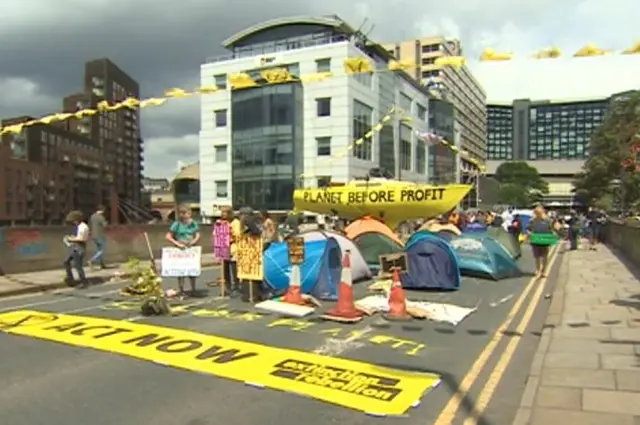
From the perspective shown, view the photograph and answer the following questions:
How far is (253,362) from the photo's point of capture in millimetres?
6910

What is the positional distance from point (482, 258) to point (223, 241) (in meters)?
6.70

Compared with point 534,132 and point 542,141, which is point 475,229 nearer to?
point 534,132

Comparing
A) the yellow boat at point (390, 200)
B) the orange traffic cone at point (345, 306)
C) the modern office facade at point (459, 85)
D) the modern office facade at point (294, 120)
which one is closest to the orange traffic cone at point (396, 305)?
the orange traffic cone at point (345, 306)

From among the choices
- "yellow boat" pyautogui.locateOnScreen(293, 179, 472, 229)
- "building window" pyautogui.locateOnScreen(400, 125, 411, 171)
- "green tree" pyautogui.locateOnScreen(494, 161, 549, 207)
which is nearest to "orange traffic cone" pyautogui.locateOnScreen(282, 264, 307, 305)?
"yellow boat" pyautogui.locateOnScreen(293, 179, 472, 229)

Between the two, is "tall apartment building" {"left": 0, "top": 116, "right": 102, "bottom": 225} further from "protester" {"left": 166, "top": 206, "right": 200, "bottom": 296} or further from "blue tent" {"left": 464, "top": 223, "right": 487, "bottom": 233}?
"protester" {"left": 166, "top": 206, "right": 200, "bottom": 296}

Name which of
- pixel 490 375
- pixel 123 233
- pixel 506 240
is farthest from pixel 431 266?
pixel 123 233

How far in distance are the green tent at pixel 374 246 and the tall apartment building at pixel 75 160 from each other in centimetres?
2120

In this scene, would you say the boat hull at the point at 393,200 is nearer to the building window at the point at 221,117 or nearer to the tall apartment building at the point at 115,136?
the tall apartment building at the point at 115,136

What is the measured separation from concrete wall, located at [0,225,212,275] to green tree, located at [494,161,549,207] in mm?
107711

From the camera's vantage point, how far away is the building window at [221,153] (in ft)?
219

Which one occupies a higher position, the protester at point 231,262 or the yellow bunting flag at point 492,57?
the yellow bunting flag at point 492,57

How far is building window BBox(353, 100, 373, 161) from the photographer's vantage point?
60.2 meters

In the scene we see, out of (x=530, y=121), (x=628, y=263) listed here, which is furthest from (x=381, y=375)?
(x=530, y=121)

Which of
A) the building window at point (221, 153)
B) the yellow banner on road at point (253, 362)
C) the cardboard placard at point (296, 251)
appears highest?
the building window at point (221, 153)
